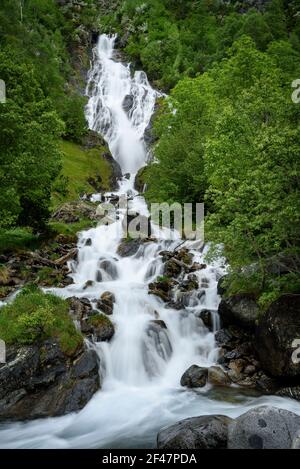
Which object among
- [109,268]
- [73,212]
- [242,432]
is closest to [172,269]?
[109,268]

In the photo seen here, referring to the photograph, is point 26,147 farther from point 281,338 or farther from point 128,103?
point 128,103

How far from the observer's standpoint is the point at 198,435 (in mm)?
9945

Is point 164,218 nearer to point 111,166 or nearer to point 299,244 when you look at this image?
point 299,244

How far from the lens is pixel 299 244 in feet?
53.0

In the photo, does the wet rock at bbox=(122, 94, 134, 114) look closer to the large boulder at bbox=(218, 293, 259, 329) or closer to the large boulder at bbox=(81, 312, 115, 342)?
the large boulder at bbox=(218, 293, 259, 329)

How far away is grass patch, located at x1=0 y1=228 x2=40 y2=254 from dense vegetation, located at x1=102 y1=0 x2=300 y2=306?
421 inches

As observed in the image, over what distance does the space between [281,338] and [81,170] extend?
3746 cm

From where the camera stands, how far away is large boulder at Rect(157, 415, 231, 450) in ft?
32.2

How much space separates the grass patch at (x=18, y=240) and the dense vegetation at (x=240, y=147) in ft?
35.1

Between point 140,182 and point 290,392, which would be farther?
point 140,182

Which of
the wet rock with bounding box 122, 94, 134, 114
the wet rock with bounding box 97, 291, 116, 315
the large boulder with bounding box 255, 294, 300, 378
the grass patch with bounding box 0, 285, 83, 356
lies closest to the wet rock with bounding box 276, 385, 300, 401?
the large boulder with bounding box 255, 294, 300, 378

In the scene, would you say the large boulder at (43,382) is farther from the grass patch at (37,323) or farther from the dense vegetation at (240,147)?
the dense vegetation at (240,147)

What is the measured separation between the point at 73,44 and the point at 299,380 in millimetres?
94689
